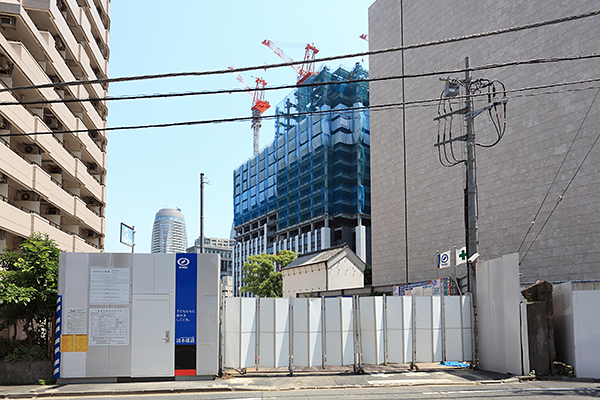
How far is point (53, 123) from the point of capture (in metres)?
38.5

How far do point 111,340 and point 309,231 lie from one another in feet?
315

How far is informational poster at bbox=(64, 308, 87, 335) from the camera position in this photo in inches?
591

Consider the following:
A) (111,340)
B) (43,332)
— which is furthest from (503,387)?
(43,332)

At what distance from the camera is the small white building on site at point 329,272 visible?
2030 inches

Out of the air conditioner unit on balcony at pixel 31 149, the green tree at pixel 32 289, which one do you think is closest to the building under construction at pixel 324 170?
the air conditioner unit on balcony at pixel 31 149

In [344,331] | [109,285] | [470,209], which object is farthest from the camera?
[470,209]

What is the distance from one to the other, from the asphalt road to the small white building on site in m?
37.8

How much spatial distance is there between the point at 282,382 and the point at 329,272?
36795 mm

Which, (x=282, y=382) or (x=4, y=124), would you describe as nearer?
(x=282, y=382)

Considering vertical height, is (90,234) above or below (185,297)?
above

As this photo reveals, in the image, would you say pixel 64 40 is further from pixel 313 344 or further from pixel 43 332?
pixel 313 344

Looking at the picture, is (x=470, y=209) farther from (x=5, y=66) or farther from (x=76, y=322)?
(x=5, y=66)

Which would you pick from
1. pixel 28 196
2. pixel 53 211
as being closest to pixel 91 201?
pixel 53 211

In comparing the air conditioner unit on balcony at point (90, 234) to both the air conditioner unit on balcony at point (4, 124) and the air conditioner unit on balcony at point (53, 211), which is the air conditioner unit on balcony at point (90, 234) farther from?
the air conditioner unit on balcony at point (4, 124)
